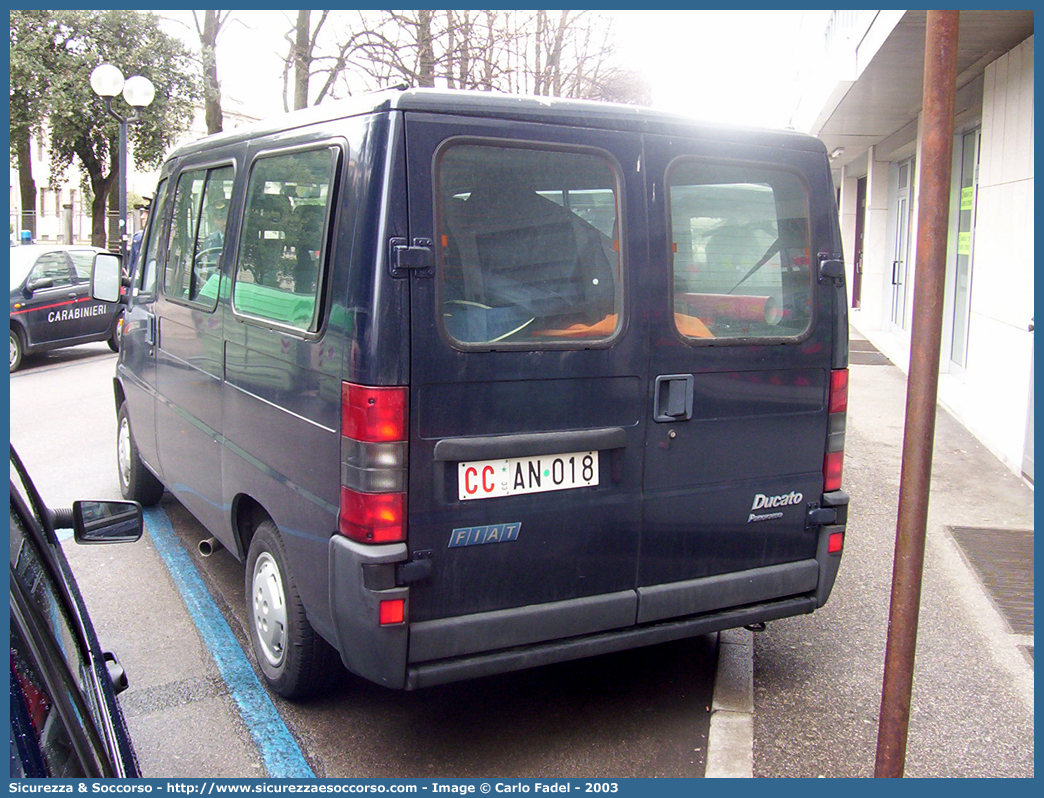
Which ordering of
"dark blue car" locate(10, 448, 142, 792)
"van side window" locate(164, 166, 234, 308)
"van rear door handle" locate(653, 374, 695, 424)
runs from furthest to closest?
"van side window" locate(164, 166, 234, 308)
"van rear door handle" locate(653, 374, 695, 424)
"dark blue car" locate(10, 448, 142, 792)

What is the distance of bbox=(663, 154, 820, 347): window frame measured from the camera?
12.1 feet

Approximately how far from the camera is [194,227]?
504 centimetres

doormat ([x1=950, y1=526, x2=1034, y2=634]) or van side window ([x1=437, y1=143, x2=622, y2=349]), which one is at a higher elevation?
van side window ([x1=437, y1=143, x2=622, y2=349])

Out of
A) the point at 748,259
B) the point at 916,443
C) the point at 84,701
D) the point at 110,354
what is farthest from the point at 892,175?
the point at 84,701

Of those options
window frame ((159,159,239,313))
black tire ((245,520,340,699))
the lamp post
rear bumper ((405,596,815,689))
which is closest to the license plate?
rear bumper ((405,596,815,689))

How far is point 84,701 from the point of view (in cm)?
186

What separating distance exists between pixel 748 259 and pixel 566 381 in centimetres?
97

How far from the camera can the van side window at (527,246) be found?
10.9 ft

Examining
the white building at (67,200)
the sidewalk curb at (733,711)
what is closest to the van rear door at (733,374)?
the sidewalk curb at (733,711)

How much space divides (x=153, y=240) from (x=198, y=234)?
1016 millimetres

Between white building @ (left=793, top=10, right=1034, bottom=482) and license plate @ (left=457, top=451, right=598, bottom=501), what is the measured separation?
10.4 ft

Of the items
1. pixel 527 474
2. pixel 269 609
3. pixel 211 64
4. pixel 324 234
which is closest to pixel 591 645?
pixel 527 474

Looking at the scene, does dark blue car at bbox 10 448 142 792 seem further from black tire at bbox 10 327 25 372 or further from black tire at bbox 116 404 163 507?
black tire at bbox 10 327 25 372

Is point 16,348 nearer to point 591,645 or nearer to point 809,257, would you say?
point 591,645
